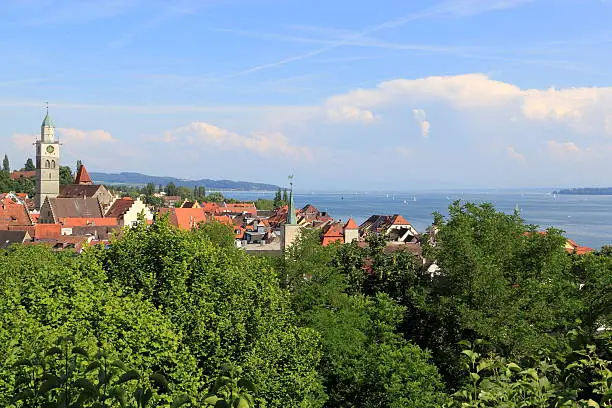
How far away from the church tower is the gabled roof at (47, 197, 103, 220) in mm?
12917

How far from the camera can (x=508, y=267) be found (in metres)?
25.6

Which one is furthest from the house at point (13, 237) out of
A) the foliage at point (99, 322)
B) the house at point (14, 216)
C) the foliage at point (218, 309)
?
the foliage at point (99, 322)

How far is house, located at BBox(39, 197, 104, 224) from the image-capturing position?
8894 cm

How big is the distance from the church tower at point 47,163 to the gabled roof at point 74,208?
12917mm

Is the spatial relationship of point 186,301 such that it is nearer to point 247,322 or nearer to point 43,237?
point 247,322

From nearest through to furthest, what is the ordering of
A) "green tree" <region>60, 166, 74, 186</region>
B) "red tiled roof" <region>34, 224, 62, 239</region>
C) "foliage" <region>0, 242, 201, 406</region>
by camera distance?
"foliage" <region>0, 242, 201, 406</region> < "red tiled roof" <region>34, 224, 62, 239</region> < "green tree" <region>60, 166, 74, 186</region>

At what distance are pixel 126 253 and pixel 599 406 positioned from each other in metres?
16.7

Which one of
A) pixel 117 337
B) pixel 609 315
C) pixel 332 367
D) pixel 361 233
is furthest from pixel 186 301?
pixel 361 233

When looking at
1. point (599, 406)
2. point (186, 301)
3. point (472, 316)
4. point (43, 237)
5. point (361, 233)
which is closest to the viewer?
point (599, 406)

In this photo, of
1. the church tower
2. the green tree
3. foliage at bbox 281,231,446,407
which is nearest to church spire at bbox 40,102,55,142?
the church tower

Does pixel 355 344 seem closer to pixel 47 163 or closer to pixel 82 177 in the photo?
pixel 47 163

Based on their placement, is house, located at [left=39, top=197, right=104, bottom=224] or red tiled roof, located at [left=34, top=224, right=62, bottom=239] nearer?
red tiled roof, located at [left=34, top=224, right=62, bottom=239]

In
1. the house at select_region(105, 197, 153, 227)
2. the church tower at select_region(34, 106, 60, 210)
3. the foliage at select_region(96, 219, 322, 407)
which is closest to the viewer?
the foliage at select_region(96, 219, 322, 407)

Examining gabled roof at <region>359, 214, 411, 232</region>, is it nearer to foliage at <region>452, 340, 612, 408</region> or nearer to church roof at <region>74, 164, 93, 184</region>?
church roof at <region>74, 164, 93, 184</region>
